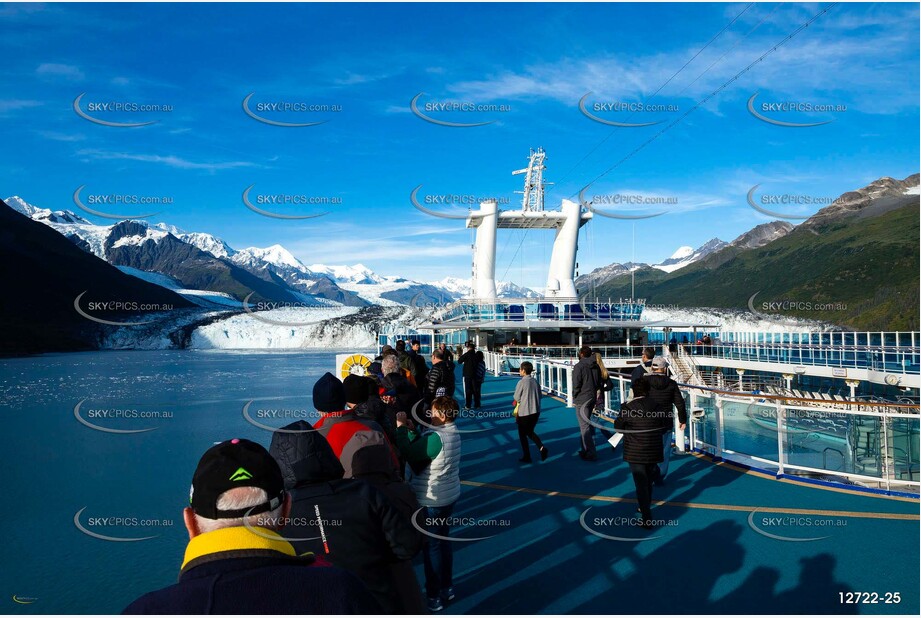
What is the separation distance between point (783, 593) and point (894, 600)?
720 mm

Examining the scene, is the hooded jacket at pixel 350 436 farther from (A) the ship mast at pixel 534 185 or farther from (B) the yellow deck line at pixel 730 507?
(A) the ship mast at pixel 534 185

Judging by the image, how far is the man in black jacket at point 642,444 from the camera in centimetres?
582

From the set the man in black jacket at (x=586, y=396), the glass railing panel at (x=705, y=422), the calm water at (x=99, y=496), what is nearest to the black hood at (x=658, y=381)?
the man in black jacket at (x=586, y=396)

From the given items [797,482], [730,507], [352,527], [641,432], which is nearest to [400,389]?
[641,432]

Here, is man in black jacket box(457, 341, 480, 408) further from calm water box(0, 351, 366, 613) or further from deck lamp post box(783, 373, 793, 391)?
deck lamp post box(783, 373, 793, 391)

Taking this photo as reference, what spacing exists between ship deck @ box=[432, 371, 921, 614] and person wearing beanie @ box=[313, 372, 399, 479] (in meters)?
1.34

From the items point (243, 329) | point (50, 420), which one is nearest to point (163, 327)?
Answer: point (243, 329)

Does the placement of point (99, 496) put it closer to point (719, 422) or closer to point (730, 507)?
point (730, 507)

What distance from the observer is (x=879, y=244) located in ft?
573

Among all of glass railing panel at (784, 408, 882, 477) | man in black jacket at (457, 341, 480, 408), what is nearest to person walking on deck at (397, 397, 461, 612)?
glass railing panel at (784, 408, 882, 477)

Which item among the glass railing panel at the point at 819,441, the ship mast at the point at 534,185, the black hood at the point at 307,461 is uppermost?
the ship mast at the point at 534,185

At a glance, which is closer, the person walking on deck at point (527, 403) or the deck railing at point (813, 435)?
the deck railing at point (813, 435)

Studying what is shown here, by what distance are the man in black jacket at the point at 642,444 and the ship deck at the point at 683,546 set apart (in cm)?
30

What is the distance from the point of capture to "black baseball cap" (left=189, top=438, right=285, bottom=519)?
1.87 metres
